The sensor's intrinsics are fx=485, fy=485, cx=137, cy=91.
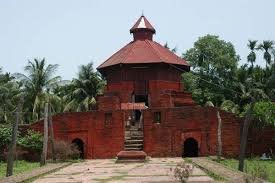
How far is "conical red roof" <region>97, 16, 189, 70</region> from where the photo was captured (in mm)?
30422

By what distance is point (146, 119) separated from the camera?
26.5 meters

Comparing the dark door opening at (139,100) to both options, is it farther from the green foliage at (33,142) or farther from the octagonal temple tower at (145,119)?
the green foliage at (33,142)

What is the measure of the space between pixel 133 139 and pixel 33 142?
5.46 metres

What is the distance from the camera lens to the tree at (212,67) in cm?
4334

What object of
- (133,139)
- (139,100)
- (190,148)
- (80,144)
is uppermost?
(139,100)

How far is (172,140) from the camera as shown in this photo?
85.6ft

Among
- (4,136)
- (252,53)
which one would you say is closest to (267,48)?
(252,53)

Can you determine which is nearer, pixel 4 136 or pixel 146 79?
pixel 4 136

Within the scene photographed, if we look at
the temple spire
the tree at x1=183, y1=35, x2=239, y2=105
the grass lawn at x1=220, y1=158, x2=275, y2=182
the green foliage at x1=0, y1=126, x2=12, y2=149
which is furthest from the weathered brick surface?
the tree at x1=183, y1=35, x2=239, y2=105

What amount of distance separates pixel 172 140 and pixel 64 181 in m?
13.6

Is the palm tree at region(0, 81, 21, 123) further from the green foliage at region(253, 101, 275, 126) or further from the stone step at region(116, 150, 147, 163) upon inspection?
the green foliage at region(253, 101, 275, 126)

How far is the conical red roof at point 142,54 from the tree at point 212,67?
1110 cm

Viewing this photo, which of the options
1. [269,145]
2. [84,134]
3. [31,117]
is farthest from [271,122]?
[31,117]

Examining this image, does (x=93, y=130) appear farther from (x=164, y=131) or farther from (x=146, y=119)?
(x=164, y=131)
